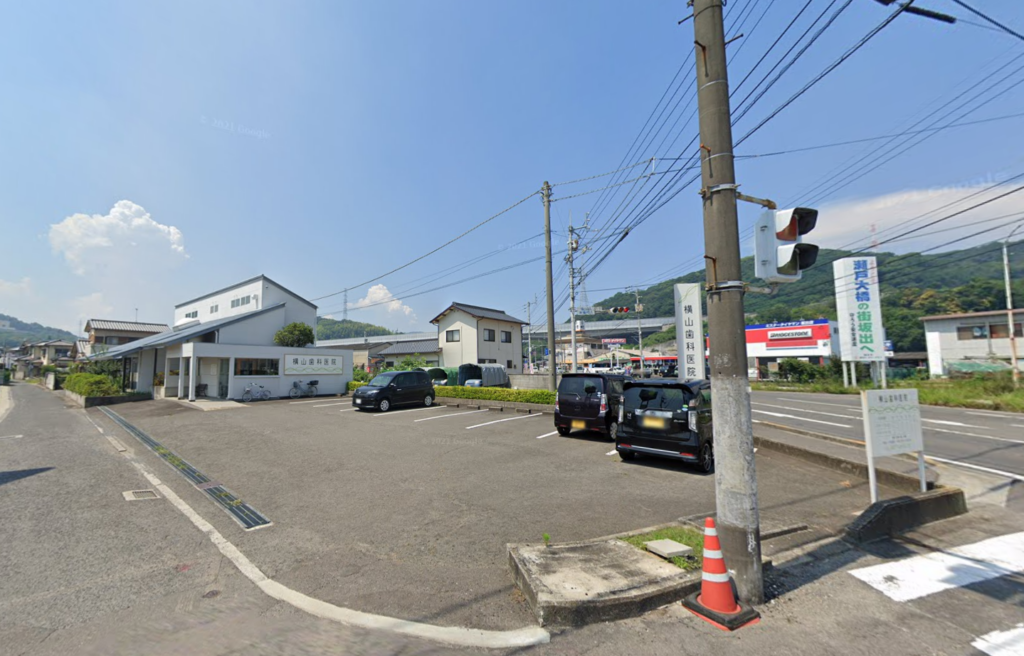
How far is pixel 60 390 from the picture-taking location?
3103 centimetres

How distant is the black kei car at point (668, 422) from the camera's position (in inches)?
277

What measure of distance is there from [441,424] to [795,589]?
1013 centimetres

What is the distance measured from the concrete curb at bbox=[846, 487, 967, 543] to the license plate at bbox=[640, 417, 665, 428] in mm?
2982

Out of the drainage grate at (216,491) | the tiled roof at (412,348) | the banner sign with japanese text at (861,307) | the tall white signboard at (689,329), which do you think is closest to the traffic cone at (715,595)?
the drainage grate at (216,491)

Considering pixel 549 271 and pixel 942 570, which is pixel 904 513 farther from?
pixel 549 271

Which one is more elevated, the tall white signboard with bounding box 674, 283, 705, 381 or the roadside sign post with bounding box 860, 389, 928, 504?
the tall white signboard with bounding box 674, 283, 705, 381

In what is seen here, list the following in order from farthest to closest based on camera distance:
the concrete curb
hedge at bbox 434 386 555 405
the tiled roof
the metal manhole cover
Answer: the tiled roof → hedge at bbox 434 386 555 405 → the metal manhole cover → the concrete curb

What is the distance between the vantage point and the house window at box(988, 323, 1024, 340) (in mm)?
32281

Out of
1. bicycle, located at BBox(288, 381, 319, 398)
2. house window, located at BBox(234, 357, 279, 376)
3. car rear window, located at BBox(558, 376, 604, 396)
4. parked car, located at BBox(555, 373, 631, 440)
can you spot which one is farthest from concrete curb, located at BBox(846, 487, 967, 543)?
bicycle, located at BBox(288, 381, 319, 398)

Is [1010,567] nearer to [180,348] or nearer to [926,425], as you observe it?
[926,425]

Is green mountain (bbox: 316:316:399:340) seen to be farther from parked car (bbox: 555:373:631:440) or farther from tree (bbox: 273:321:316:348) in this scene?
parked car (bbox: 555:373:631:440)

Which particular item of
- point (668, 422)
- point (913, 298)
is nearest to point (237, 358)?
point (668, 422)

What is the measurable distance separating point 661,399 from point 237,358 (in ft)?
64.2

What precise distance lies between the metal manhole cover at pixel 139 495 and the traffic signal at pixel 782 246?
782cm
